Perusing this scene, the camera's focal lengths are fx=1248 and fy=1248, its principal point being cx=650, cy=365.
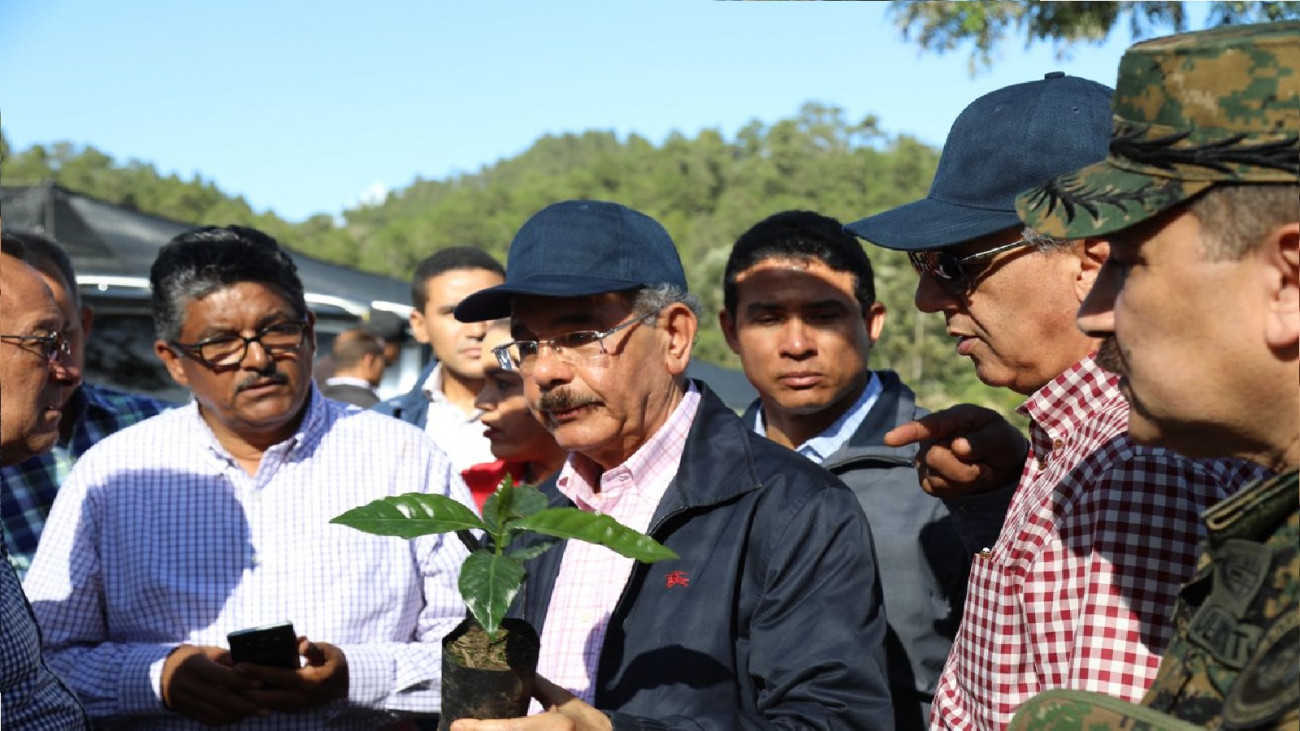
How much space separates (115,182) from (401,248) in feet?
64.8

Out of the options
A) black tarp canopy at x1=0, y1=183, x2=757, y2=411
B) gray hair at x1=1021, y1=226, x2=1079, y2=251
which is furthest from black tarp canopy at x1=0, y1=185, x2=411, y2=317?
gray hair at x1=1021, y1=226, x2=1079, y2=251

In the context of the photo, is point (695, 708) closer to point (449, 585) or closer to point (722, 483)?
point (722, 483)

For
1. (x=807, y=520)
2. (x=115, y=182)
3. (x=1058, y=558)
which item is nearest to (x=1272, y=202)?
(x=1058, y=558)

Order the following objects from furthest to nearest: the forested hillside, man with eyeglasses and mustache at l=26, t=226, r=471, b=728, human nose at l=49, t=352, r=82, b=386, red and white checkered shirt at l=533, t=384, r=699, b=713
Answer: the forested hillside → human nose at l=49, t=352, r=82, b=386 → man with eyeglasses and mustache at l=26, t=226, r=471, b=728 → red and white checkered shirt at l=533, t=384, r=699, b=713

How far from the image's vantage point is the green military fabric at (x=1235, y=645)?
143cm

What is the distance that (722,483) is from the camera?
2.81 meters

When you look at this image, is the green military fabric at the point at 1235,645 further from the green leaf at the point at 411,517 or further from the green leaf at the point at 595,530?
the green leaf at the point at 411,517

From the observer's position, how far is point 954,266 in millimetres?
2570

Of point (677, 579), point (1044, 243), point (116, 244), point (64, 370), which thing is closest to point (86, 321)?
point (64, 370)

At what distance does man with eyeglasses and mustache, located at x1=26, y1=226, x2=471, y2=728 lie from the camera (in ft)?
10.6

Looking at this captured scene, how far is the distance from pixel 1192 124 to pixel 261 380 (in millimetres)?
2696

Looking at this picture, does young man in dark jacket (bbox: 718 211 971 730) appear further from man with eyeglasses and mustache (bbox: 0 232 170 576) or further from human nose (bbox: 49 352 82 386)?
man with eyeglasses and mustache (bbox: 0 232 170 576)

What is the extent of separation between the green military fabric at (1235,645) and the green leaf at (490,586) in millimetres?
843

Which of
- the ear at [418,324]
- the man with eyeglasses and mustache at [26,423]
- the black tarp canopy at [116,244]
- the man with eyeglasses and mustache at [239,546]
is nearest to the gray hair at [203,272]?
the man with eyeglasses and mustache at [239,546]
